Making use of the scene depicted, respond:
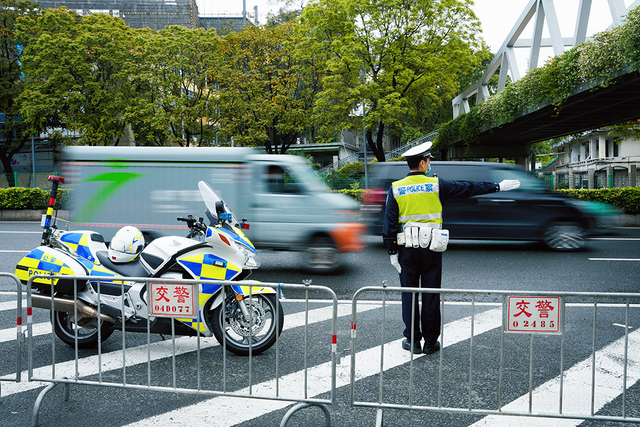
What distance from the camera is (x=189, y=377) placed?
166 inches

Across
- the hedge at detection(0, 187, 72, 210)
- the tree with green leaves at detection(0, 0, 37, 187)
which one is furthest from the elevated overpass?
the tree with green leaves at detection(0, 0, 37, 187)

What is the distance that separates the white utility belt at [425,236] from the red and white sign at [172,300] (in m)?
2.01

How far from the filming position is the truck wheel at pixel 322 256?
8.42 m

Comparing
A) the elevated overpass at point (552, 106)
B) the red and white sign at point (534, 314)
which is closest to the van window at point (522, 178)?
the elevated overpass at point (552, 106)

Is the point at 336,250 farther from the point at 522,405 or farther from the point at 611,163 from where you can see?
the point at 611,163

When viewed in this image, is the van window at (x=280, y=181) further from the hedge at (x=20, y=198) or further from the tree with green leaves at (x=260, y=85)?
the tree with green leaves at (x=260, y=85)

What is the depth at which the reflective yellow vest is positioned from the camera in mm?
4652

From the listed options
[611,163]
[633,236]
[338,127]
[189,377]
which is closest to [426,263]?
[189,377]

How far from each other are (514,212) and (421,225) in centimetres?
649

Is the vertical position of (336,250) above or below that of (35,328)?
above

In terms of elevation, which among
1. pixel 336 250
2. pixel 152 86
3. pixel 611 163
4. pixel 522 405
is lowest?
pixel 522 405

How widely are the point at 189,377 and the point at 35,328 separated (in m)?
2.46

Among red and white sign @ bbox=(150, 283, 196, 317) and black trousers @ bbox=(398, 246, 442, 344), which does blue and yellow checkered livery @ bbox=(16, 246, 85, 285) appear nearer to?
red and white sign @ bbox=(150, 283, 196, 317)

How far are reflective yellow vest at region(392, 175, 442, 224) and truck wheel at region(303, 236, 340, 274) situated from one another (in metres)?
3.79
